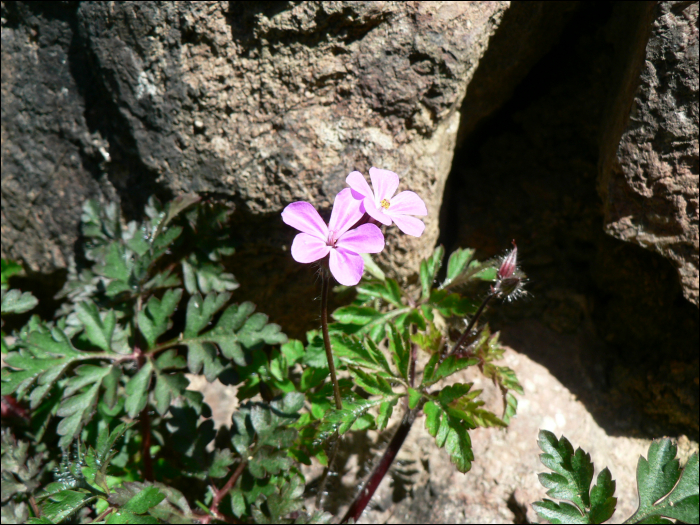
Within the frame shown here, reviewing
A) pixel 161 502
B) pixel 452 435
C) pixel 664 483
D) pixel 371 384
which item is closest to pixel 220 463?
pixel 161 502

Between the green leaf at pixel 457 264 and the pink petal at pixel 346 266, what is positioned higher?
the pink petal at pixel 346 266

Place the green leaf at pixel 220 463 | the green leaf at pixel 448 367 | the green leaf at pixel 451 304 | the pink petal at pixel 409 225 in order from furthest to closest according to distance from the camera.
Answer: the green leaf at pixel 451 304
the green leaf at pixel 220 463
the green leaf at pixel 448 367
the pink petal at pixel 409 225

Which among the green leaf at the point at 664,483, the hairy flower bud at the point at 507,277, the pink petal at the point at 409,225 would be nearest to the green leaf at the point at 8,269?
the pink petal at the point at 409,225

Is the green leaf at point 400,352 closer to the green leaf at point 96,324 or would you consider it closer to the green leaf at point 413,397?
the green leaf at point 413,397

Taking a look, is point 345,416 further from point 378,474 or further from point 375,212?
point 375,212

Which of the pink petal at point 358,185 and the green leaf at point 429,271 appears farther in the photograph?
the green leaf at point 429,271

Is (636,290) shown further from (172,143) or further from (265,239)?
(172,143)

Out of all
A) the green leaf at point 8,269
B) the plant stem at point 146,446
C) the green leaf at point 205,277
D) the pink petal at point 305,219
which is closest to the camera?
the pink petal at point 305,219
